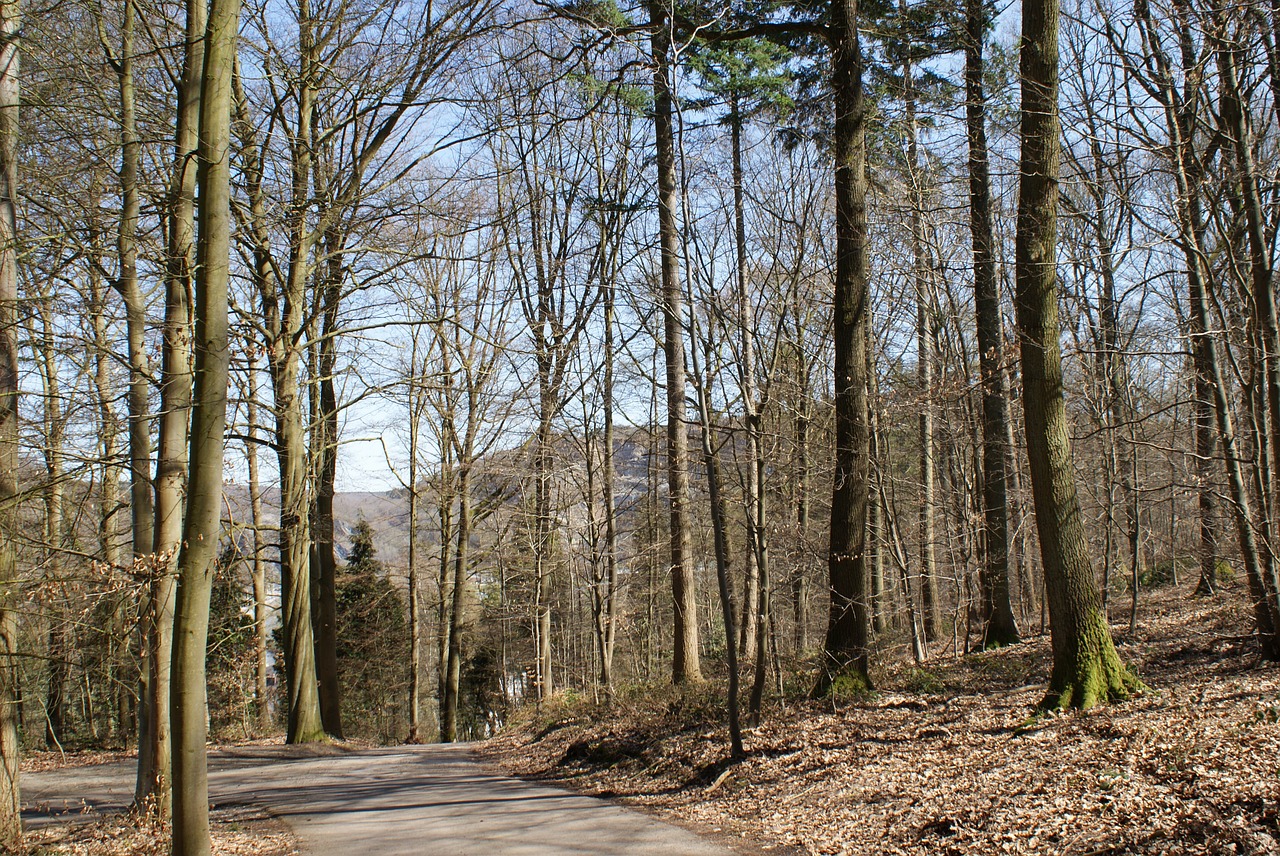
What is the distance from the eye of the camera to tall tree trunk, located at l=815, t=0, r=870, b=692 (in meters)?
9.30

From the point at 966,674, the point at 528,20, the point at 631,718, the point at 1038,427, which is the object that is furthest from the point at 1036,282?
the point at 631,718

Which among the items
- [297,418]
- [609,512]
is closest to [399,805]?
[297,418]

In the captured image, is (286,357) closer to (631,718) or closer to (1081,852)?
(631,718)

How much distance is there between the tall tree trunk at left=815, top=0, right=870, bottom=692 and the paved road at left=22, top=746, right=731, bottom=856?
11.1 feet

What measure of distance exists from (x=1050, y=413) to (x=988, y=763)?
3.24 metres

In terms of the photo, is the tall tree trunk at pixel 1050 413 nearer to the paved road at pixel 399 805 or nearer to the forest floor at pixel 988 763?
the forest floor at pixel 988 763

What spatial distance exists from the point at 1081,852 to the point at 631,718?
7653mm

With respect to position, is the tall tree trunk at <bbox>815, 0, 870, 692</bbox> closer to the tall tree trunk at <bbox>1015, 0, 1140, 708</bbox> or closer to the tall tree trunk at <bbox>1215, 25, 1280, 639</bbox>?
the tall tree trunk at <bbox>1015, 0, 1140, 708</bbox>

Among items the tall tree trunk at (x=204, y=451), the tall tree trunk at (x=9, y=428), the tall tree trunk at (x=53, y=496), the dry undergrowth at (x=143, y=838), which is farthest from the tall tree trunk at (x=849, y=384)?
the tall tree trunk at (x=9, y=428)

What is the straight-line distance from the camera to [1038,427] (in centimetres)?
753

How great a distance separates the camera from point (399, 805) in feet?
27.6

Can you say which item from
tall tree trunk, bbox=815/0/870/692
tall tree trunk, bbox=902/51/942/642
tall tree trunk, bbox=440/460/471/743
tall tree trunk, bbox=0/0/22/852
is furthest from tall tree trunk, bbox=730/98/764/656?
tall tree trunk, bbox=440/460/471/743

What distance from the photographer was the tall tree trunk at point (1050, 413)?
709cm

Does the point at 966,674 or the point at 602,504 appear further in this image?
the point at 602,504
